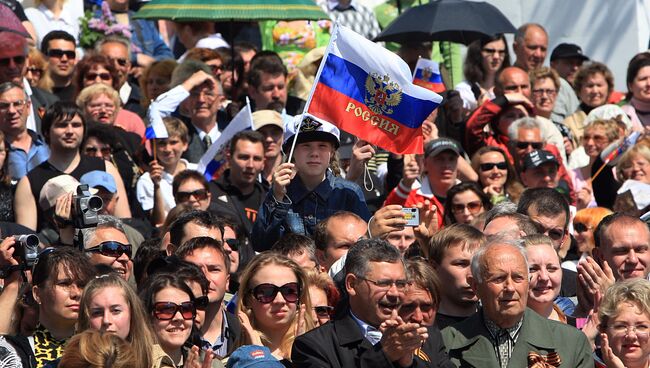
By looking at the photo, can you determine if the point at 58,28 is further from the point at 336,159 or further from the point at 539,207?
the point at 539,207

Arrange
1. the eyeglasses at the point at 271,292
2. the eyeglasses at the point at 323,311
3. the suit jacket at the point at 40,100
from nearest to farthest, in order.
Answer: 1. the eyeglasses at the point at 271,292
2. the eyeglasses at the point at 323,311
3. the suit jacket at the point at 40,100

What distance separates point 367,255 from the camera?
9625 millimetres

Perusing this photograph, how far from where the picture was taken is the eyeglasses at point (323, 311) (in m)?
10.0

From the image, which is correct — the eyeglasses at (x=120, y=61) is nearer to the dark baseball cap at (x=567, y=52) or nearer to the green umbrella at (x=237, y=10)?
the green umbrella at (x=237, y=10)

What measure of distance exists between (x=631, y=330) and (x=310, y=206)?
2736 mm

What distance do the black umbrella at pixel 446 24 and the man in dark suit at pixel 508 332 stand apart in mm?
6915

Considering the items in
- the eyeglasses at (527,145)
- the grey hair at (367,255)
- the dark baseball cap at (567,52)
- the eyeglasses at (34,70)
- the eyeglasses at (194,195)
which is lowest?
the dark baseball cap at (567,52)

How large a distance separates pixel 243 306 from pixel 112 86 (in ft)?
19.7

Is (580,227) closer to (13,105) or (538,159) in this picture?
(538,159)

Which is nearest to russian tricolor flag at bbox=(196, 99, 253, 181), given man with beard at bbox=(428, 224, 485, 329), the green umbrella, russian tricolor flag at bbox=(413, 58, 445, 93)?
the green umbrella

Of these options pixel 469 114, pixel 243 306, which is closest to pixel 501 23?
pixel 469 114

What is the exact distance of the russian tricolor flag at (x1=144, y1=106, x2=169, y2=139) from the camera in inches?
553

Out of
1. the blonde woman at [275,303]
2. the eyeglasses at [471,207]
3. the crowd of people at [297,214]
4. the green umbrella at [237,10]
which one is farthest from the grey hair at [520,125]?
the blonde woman at [275,303]

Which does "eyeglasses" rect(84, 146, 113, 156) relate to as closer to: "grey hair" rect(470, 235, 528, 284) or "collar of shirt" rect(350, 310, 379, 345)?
"grey hair" rect(470, 235, 528, 284)
